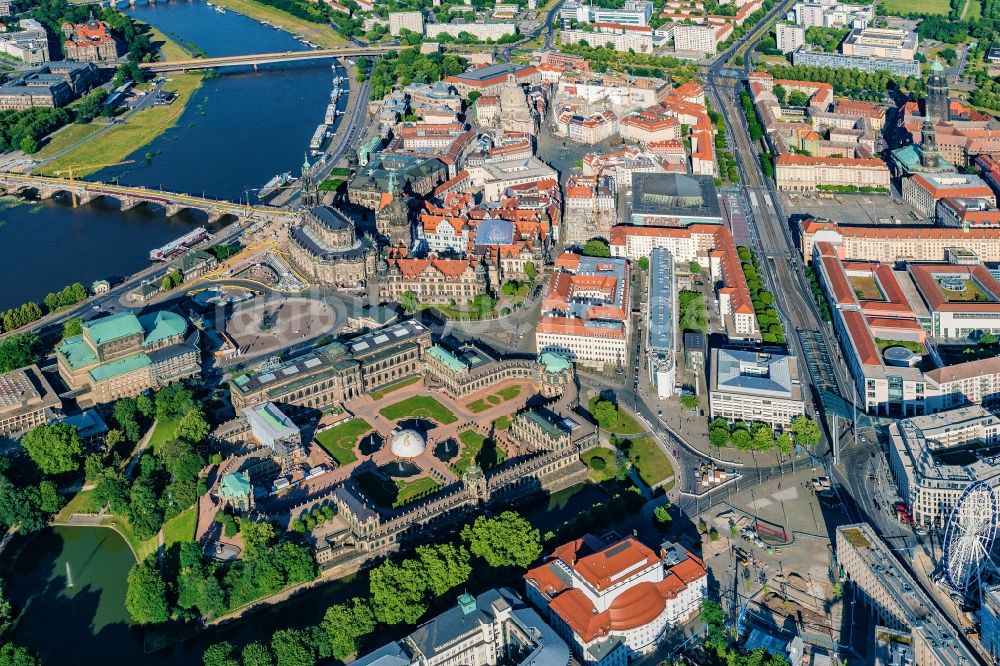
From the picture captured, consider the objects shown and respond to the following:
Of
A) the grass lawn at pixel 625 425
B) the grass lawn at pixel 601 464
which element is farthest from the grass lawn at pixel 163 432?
the grass lawn at pixel 625 425

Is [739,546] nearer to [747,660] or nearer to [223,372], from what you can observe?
[747,660]

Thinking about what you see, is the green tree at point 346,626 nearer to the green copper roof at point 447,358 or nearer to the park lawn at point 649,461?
the park lawn at point 649,461

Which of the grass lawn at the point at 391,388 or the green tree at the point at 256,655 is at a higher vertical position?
the grass lawn at the point at 391,388

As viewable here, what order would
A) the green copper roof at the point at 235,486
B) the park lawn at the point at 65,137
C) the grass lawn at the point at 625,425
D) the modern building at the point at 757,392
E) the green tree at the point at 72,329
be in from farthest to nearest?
the park lawn at the point at 65,137, the green tree at the point at 72,329, the grass lawn at the point at 625,425, the modern building at the point at 757,392, the green copper roof at the point at 235,486

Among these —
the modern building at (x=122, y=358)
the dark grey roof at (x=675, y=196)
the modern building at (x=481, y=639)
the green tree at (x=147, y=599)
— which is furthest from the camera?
the dark grey roof at (x=675, y=196)

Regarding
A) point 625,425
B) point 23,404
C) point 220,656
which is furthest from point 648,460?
point 23,404

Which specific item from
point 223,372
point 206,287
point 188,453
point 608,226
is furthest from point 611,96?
point 188,453

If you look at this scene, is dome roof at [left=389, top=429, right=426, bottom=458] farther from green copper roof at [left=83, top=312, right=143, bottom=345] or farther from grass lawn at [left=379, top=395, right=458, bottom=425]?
green copper roof at [left=83, top=312, right=143, bottom=345]
